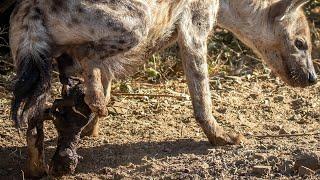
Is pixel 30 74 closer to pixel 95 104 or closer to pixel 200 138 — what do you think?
pixel 95 104

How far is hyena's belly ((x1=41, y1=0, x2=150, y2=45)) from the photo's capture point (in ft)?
19.4

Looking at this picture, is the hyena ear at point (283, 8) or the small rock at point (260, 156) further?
the hyena ear at point (283, 8)

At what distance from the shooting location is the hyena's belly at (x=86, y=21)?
5.91 meters

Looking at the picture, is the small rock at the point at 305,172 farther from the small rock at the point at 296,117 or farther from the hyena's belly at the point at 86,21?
the small rock at the point at 296,117

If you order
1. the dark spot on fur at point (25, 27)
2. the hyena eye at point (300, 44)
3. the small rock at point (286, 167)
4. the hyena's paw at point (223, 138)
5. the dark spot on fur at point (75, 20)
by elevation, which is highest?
the hyena eye at point (300, 44)

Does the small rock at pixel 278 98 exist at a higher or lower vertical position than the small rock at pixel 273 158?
higher

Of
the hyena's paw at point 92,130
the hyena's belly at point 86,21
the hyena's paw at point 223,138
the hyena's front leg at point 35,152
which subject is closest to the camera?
the hyena's belly at point 86,21

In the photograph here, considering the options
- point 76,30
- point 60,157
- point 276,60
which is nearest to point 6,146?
point 60,157

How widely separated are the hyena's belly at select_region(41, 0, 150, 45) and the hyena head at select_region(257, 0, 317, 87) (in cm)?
202

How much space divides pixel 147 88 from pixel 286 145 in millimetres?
2277

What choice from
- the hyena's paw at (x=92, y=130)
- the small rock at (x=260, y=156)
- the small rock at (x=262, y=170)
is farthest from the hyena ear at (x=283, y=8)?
the small rock at (x=262, y=170)

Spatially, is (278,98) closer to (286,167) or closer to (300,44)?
(300,44)

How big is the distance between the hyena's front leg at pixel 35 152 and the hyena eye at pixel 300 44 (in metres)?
2.84

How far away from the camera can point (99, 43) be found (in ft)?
19.6
